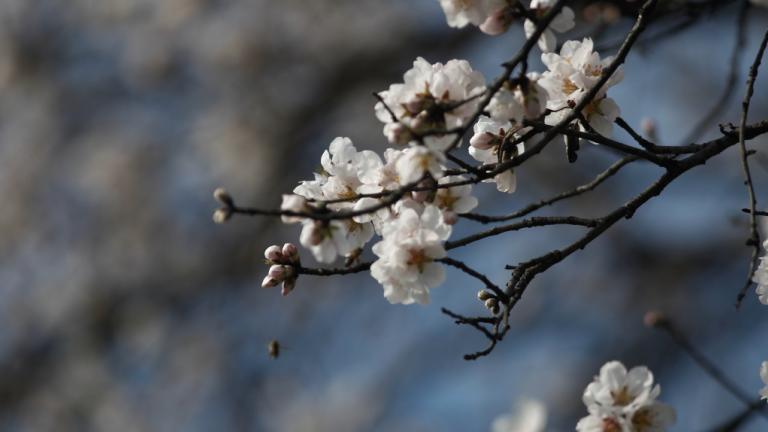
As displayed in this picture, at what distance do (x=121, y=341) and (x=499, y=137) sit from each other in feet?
22.0

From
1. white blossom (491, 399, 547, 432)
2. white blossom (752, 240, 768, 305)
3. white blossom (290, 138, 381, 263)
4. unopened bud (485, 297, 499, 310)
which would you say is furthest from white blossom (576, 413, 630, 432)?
white blossom (491, 399, 547, 432)

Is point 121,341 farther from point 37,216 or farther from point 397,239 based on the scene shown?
point 397,239

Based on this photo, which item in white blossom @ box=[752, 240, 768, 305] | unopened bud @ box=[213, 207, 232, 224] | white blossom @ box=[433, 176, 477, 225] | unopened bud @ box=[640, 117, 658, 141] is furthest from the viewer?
unopened bud @ box=[640, 117, 658, 141]

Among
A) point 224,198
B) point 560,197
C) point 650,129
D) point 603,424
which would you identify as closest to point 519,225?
point 560,197

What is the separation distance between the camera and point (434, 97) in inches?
57.9

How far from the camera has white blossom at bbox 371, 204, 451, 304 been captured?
1.51m

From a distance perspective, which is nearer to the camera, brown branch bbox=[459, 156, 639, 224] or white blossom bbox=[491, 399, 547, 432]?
brown branch bbox=[459, 156, 639, 224]

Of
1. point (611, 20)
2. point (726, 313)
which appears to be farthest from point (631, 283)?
point (611, 20)

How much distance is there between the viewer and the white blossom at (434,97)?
1441 millimetres

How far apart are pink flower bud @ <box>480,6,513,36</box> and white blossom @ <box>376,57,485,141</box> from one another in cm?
10

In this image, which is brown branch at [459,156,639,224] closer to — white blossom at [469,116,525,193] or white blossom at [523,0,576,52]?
white blossom at [469,116,525,193]

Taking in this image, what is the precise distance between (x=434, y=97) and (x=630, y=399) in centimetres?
67

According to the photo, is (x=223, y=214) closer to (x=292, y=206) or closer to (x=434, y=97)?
(x=292, y=206)

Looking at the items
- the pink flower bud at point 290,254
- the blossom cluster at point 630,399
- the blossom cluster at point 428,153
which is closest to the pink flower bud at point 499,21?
the blossom cluster at point 428,153
